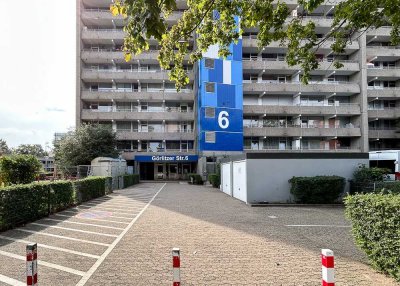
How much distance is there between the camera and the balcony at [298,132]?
48.1m

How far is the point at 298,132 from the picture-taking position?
48.4 metres

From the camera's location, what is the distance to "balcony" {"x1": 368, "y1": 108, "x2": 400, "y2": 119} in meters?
49.5

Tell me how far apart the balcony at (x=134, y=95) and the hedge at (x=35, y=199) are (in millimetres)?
32998

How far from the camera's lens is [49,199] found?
44.1 feet

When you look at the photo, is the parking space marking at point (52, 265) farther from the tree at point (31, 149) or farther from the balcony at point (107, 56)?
the tree at point (31, 149)

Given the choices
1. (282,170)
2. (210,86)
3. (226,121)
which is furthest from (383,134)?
(282,170)

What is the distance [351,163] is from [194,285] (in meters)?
16.0

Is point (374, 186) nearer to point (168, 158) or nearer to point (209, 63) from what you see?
point (209, 63)

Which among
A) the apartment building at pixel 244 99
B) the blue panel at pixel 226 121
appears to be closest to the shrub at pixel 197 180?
the apartment building at pixel 244 99

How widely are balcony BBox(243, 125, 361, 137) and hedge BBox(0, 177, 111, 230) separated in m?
32.9

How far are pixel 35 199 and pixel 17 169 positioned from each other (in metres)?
10.2

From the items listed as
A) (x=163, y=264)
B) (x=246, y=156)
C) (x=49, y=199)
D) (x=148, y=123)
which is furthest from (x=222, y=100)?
(x=163, y=264)

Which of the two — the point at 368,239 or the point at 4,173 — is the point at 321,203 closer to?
the point at 368,239

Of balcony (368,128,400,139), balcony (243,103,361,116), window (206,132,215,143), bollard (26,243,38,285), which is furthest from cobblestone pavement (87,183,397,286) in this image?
balcony (368,128,400,139)
